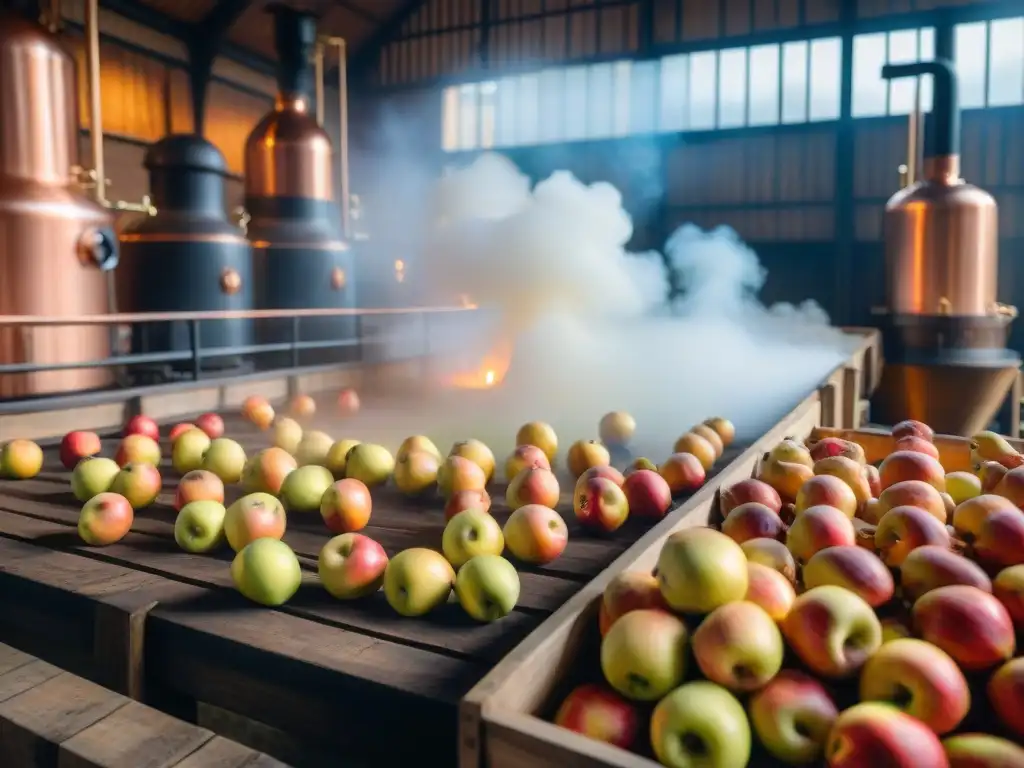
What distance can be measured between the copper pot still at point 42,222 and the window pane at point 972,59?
32.2 ft

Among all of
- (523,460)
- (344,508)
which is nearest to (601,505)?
(523,460)

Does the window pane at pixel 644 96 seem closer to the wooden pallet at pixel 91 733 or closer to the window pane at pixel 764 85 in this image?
the window pane at pixel 764 85

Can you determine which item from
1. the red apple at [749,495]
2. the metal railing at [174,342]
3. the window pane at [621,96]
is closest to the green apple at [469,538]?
the red apple at [749,495]

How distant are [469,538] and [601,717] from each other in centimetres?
56

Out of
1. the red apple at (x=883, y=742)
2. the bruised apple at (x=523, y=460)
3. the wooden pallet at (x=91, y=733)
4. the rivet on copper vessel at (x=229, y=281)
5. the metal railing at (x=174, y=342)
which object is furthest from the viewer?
the rivet on copper vessel at (x=229, y=281)

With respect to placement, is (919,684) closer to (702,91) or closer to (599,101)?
(702,91)

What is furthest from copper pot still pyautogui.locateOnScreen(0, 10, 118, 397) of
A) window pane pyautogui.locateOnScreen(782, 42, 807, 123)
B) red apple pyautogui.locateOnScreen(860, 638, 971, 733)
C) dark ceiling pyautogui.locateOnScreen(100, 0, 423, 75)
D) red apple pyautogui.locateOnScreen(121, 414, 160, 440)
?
window pane pyautogui.locateOnScreen(782, 42, 807, 123)

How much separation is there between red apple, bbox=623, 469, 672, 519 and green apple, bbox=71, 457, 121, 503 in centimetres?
133

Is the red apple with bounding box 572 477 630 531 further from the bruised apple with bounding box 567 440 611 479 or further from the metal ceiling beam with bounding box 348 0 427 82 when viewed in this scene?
the metal ceiling beam with bounding box 348 0 427 82

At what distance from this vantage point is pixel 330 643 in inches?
47.9

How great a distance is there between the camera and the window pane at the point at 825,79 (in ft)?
34.1

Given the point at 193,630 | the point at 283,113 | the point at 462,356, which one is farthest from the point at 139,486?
the point at 283,113

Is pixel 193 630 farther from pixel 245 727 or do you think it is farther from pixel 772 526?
pixel 772 526

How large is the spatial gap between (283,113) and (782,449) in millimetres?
→ 6005
